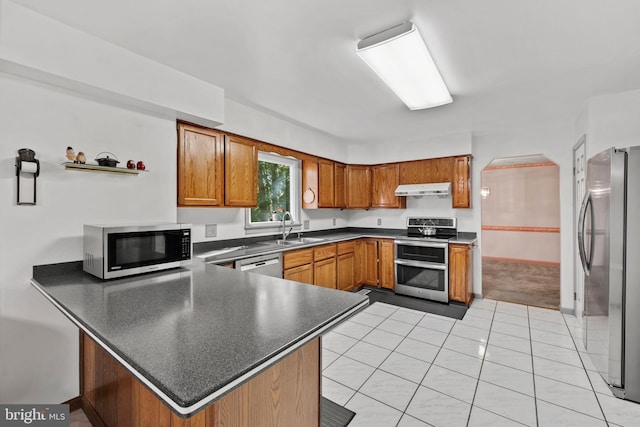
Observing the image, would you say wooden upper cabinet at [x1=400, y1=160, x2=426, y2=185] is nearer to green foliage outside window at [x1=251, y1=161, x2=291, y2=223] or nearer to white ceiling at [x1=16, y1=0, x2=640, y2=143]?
white ceiling at [x1=16, y1=0, x2=640, y2=143]

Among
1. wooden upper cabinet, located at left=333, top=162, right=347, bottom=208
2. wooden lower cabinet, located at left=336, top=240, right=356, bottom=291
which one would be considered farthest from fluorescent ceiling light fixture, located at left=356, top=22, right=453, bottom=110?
wooden lower cabinet, located at left=336, top=240, right=356, bottom=291

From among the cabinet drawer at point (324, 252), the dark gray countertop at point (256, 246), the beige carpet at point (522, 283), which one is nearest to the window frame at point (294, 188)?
the dark gray countertop at point (256, 246)

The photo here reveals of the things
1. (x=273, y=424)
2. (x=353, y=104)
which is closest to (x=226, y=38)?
(x=353, y=104)

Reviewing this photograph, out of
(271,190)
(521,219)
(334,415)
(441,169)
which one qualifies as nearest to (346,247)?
(271,190)

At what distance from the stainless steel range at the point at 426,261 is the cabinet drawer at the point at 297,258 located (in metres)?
1.49

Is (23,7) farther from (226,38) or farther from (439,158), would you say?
(439,158)

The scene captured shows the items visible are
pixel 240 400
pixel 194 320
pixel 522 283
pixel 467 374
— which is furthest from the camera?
pixel 522 283

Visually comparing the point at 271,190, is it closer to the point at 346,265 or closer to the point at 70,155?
the point at 346,265

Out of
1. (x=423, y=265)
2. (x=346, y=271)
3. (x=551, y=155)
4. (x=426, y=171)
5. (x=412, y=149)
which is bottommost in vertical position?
(x=346, y=271)

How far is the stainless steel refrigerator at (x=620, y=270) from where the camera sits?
203 cm

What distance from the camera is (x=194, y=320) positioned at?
115cm

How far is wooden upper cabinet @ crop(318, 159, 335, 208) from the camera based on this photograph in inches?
171

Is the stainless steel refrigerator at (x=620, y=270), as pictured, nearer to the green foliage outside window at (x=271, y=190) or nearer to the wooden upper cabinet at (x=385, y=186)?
the wooden upper cabinet at (x=385, y=186)

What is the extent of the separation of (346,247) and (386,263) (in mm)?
695
